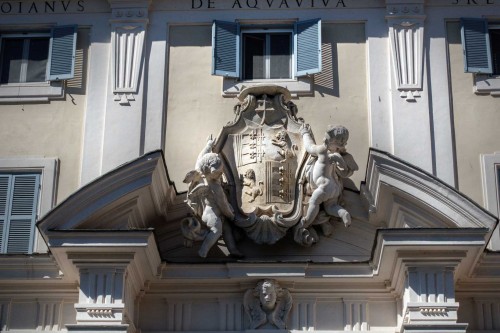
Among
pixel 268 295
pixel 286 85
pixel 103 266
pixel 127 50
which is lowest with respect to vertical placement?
pixel 268 295

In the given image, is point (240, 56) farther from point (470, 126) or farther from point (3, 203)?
point (3, 203)

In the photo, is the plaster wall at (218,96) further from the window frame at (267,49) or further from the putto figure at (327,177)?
the putto figure at (327,177)

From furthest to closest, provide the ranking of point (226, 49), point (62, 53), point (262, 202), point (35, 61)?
point (35, 61) < point (62, 53) < point (226, 49) < point (262, 202)

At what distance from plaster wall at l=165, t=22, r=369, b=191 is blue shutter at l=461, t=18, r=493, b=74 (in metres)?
1.33

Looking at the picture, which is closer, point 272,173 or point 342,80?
point 272,173

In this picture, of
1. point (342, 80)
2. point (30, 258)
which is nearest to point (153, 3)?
point (342, 80)

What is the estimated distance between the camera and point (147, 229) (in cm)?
1593

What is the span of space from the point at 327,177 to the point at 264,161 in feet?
2.70

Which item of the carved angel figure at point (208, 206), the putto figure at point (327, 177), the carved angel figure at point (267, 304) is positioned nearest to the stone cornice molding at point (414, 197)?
the putto figure at point (327, 177)

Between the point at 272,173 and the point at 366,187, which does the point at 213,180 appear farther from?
the point at 366,187

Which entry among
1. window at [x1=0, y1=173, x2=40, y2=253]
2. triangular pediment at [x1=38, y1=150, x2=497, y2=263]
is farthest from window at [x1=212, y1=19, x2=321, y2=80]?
window at [x1=0, y1=173, x2=40, y2=253]

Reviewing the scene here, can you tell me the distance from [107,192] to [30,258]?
1.30 m

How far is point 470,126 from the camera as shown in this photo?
1750cm

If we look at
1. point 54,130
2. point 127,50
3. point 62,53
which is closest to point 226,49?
point 127,50
